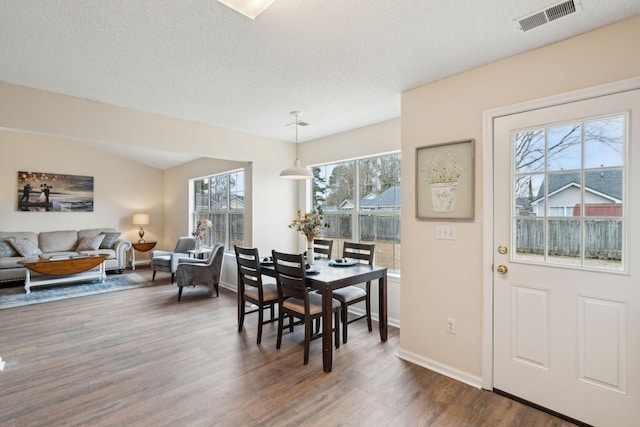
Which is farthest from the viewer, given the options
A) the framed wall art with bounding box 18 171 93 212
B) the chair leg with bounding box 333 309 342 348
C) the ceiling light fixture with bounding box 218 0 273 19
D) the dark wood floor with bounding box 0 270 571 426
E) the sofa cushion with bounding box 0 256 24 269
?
the framed wall art with bounding box 18 171 93 212

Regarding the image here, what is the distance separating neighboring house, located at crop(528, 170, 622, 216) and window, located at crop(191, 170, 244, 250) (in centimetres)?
454

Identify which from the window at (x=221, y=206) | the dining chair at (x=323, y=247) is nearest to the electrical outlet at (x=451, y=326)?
the dining chair at (x=323, y=247)

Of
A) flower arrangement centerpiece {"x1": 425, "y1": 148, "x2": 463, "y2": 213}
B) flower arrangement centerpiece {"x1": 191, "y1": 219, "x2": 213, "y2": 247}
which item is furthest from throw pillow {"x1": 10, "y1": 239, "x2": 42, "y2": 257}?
flower arrangement centerpiece {"x1": 425, "y1": 148, "x2": 463, "y2": 213}

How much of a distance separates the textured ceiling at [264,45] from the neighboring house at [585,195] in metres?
0.91

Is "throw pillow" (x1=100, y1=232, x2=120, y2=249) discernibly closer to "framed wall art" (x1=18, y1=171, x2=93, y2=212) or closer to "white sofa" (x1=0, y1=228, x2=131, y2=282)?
"white sofa" (x1=0, y1=228, x2=131, y2=282)

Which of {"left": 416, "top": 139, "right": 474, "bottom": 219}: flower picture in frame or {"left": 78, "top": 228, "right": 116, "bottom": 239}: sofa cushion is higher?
{"left": 416, "top": 139, "right": 474, "bottom": 219}: flower picture in frame

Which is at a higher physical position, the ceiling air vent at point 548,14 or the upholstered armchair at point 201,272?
the ceiling air vent at point 548,14

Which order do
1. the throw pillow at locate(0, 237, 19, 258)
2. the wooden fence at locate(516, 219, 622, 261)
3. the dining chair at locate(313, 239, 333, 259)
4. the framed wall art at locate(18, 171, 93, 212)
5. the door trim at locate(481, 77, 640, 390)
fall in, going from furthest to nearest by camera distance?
the framed wall art at locate(18, 171, 93, 212), the throw pillow at locate(0, 237, 19, 258), the dining chair at locate(313, 239, 333, 259), the door trim at locate(481, 77, 640, 390), the wooden fence at locate(516, 219, 622, 261)

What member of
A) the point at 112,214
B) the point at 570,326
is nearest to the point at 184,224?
the point at 112,214

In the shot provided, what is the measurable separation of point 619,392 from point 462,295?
3.25 feet

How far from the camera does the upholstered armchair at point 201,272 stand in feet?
15.4

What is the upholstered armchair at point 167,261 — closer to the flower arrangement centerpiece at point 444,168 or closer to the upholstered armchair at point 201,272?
the upholstered armchair at point 201,272

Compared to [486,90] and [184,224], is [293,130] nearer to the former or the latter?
[486,90]

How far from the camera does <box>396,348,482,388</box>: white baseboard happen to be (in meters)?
2.39
